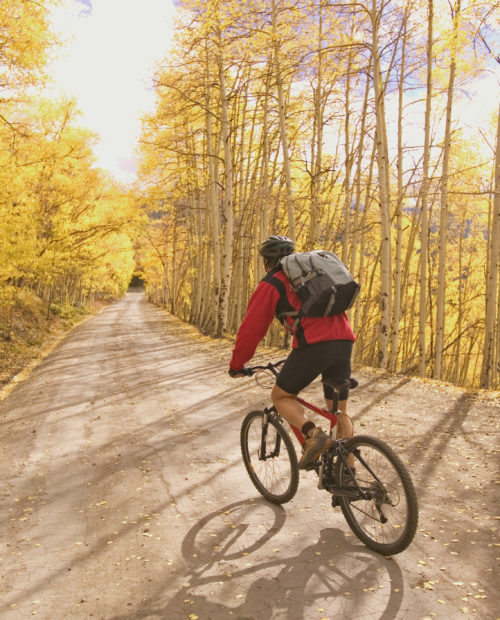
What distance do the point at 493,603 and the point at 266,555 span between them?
130 centimetres

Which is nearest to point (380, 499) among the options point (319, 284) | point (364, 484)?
point (364, 484)

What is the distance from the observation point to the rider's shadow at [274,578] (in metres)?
2.65

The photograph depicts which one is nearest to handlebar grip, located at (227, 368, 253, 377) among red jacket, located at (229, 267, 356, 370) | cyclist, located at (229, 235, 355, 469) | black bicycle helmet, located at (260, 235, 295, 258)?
cyclist, located at (229, 235, 355, 469)

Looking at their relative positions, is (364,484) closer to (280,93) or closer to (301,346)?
(301,346)

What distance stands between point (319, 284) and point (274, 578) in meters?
1.77

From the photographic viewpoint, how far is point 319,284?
10.7 ft

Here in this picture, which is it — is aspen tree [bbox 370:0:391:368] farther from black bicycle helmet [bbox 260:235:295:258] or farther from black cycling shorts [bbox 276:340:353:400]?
black cycling shorts [bbox 276:340:353:400]

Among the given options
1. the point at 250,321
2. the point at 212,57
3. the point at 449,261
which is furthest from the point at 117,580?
the point at 449,261

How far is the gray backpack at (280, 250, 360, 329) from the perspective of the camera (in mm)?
3258

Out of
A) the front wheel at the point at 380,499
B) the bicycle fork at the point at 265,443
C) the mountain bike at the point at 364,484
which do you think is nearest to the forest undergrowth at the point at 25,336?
the bicycle fork at the point at 265,443

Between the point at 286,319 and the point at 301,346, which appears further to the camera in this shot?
the point at 286,319

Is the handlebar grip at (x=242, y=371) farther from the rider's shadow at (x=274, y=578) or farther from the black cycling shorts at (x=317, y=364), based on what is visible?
the rider's shadow at (x=274, y=578)

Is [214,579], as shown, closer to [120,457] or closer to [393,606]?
[393,606]

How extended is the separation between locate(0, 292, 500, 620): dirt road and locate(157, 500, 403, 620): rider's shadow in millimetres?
10
